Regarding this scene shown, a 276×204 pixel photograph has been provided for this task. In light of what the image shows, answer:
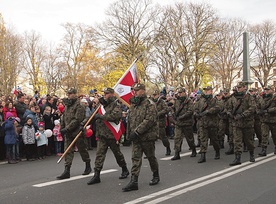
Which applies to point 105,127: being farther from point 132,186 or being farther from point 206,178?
point 206,178

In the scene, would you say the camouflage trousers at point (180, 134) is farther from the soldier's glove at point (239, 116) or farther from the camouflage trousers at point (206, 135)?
the soldier's glove at point (239, 116)

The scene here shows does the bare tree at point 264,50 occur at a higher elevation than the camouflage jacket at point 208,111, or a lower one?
higher

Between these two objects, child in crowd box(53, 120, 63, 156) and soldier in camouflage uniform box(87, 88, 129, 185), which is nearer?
soldier in camouflage uniform box(87, 88, 129, 185)

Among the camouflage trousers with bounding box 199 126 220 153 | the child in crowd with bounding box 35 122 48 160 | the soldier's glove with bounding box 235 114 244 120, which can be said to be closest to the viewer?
the soldier's glove with bounding box 235 114 244 120

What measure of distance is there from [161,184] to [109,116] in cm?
162

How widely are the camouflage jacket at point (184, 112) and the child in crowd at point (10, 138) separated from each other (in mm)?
4538

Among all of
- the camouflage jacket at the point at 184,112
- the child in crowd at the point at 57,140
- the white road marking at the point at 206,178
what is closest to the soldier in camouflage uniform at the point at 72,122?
the white road marking at the point at 206,178

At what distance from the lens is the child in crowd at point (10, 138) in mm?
10492

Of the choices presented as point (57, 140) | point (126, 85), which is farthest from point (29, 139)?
point (126, 85)

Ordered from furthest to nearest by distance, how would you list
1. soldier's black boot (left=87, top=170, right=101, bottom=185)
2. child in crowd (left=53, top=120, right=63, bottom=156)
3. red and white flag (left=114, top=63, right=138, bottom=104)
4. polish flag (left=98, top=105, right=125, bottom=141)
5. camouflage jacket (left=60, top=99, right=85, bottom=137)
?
child in crowd (left=53, top=120, right=63, bottom=156) < red and white flag (left=114, top=63, right=138, bottom=104) < camouflage jacket (left=60, top=99, right=85, bottom=137) < polish flag (left=98, top=105, right=125, bottom=141) < soldier's black boot (left=87, top=170, right=101, bottom=185)

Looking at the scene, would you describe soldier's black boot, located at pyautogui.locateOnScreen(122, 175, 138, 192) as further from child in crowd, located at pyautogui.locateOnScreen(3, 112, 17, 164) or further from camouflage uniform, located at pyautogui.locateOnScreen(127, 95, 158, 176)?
child in crowd, located at pyautogui.locateOnScreen(3, 112, 17, 164)

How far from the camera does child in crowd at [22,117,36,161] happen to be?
10.8 metres

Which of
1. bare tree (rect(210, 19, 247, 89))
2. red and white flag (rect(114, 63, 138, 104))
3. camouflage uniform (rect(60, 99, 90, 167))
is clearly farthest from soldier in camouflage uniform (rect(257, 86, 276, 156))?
bare tree (rect(210, 19, 247, 89))

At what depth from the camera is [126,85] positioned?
8156 mm
